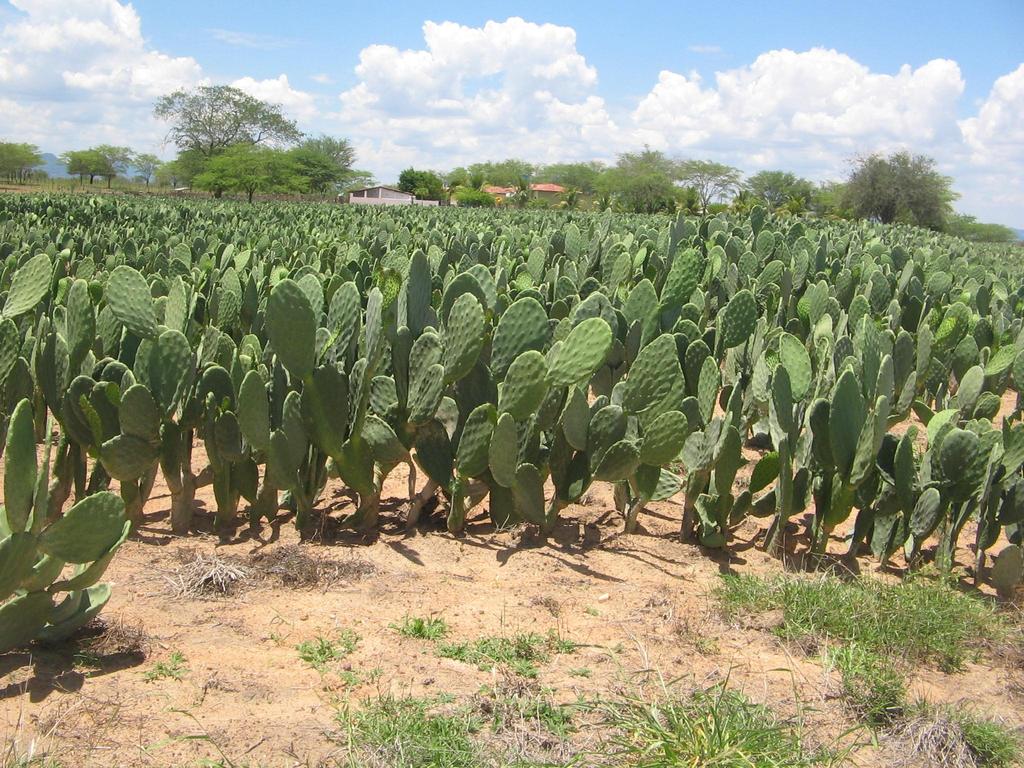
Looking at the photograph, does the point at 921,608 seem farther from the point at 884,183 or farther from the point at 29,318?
the point at 884,183

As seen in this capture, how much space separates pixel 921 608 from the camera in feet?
8.80

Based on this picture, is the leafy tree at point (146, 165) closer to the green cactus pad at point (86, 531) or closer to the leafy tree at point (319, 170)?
the leafy tree at point (319, 170)

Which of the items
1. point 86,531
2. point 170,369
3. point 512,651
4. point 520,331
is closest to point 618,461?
point 520,331

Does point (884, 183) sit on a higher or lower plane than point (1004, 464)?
higher

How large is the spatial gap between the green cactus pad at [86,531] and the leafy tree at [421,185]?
220ft

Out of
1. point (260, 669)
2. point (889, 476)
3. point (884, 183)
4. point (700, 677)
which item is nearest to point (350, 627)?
point (260, 669)

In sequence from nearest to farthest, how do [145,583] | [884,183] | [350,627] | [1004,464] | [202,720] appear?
[202,720] < [350,627] < [145,583] < [1004,464] < [884,183]

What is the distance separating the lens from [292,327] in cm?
301

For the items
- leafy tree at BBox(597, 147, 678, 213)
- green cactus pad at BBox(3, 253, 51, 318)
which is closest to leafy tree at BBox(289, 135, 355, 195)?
leafy tree at BBox(597, 147, 678, 213)

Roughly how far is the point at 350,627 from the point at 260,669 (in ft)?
1.00

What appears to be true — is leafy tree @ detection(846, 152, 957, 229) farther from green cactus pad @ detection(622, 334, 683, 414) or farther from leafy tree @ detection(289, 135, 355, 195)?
green cactus pad @ detection(622, 334, 683, 414)

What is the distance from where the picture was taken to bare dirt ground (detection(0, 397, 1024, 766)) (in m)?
1.99

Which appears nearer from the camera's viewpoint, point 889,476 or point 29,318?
point 889,476

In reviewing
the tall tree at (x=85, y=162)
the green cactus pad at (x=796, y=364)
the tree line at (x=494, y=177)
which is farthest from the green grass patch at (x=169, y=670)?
the tall tree at (x=85, y=162)
